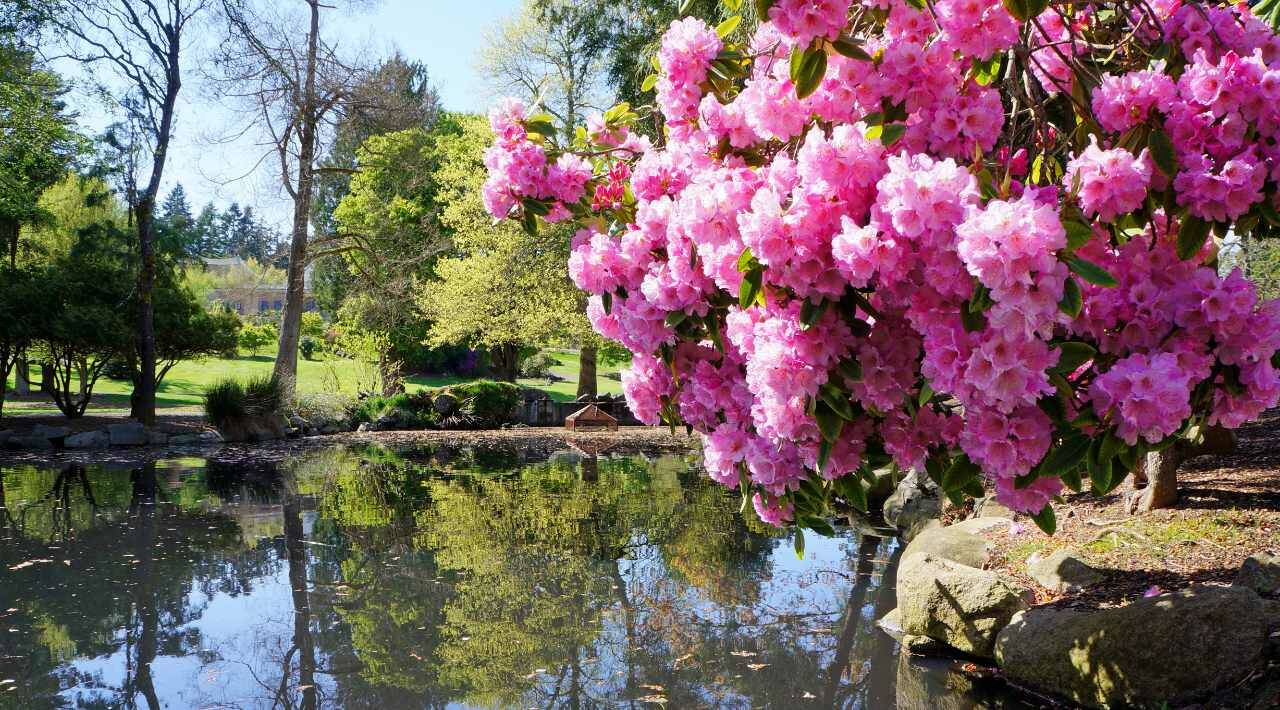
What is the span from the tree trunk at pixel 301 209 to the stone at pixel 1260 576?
18.8m

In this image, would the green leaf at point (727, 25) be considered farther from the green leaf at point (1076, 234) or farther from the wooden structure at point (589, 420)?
the wooden structure at point (589, 420)

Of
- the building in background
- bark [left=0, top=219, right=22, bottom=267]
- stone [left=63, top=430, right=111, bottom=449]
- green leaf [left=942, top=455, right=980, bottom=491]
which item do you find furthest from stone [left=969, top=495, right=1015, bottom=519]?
the building in background

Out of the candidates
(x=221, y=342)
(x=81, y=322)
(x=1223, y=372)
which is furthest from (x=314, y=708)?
(x=221, y=342)

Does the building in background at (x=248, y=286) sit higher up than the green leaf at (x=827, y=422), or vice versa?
the building in background at (x=248, y=286)

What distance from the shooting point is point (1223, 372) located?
2.14 metres

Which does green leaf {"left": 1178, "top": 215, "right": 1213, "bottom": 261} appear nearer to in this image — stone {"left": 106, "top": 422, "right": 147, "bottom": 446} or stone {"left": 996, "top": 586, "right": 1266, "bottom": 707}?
stone {"left": 996, "top": 586, "right": 1266, "bottom": 707}

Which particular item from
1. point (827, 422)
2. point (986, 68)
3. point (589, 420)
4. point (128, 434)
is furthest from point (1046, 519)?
point (589, 420)

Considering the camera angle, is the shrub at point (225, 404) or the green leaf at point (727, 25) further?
the shrub at point (225, 404)

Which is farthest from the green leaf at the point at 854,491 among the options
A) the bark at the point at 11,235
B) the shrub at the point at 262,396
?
the bark at the point at 11,235

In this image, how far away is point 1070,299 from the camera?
5.63ft

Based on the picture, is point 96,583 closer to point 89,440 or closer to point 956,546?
point 956,546

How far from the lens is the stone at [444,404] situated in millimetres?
20562

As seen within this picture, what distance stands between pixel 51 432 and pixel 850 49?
1664 cm

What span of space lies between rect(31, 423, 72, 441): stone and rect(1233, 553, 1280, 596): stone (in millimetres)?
16449
